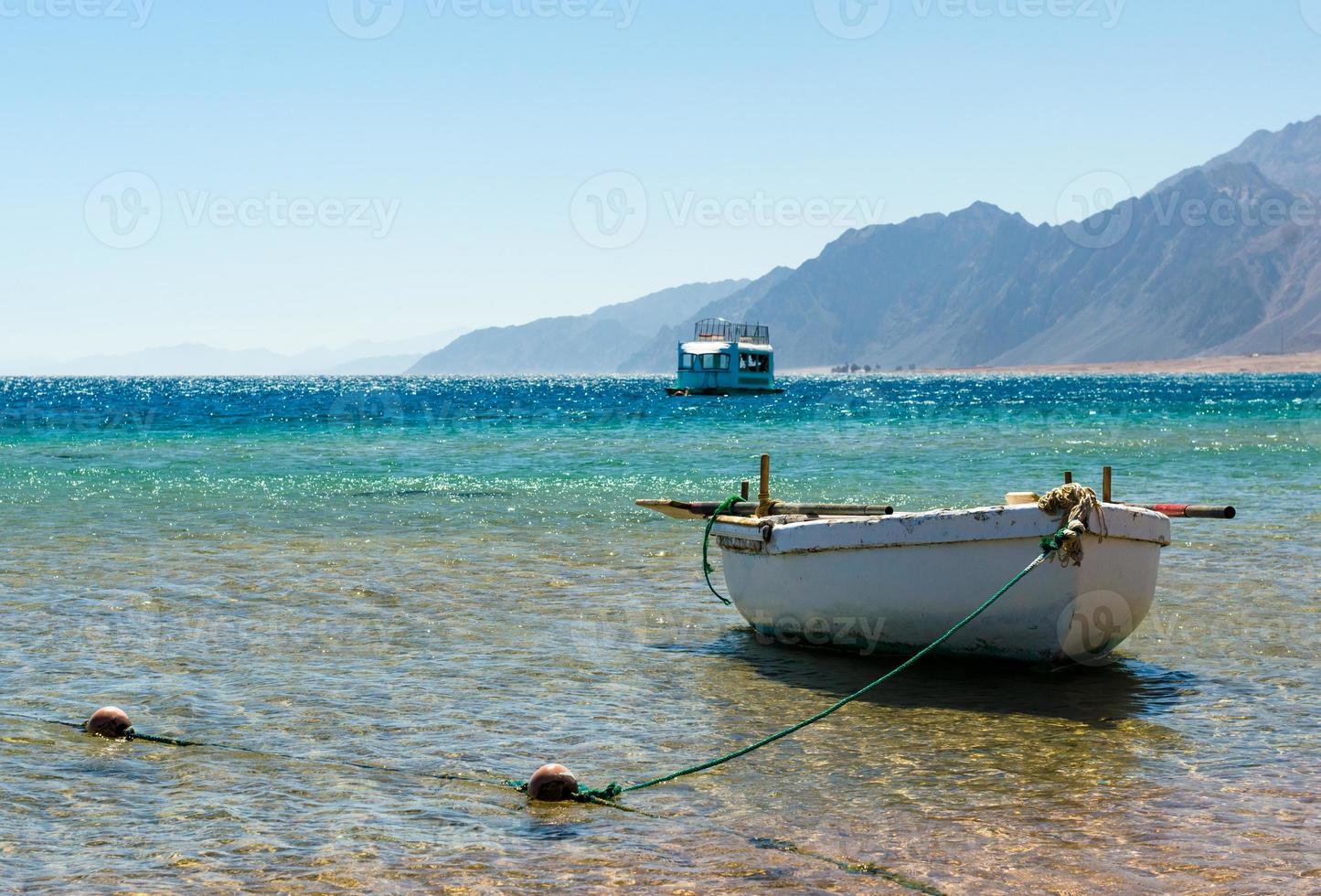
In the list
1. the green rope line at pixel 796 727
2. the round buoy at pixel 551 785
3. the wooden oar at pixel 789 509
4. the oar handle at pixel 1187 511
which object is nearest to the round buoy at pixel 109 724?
the round buoy at pixel 551 785

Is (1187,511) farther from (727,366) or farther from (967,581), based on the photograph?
(727,366)

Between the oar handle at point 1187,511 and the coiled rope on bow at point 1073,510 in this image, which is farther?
the oar handle at point 1187,511

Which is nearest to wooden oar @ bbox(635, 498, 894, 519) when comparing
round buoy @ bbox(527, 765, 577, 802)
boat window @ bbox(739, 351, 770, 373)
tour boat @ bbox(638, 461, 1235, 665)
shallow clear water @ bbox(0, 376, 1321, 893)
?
shallow clear water @ bbox(0, 376, 1321, 893)

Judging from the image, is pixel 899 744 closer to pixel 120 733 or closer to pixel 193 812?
pixel 193 812

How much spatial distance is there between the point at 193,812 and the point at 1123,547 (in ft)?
24.9

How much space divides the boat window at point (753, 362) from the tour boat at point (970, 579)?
95991 mm

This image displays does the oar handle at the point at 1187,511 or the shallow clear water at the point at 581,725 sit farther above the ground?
the oar handle at the point at 1187,511

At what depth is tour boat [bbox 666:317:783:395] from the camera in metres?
109

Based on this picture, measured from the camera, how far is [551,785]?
8375 mm

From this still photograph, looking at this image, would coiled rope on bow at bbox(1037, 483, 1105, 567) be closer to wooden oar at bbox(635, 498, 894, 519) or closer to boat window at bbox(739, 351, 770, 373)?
wooden oar at bbox(635, 498, 894, 519)

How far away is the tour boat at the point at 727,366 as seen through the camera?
109m

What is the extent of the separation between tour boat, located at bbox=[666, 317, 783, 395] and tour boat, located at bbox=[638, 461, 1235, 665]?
313ft

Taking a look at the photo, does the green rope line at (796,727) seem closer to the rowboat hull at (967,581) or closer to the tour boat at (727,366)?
the rowboat hull at (967,581)

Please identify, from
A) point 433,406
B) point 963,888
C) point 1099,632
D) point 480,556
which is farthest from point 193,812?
point 433,406
